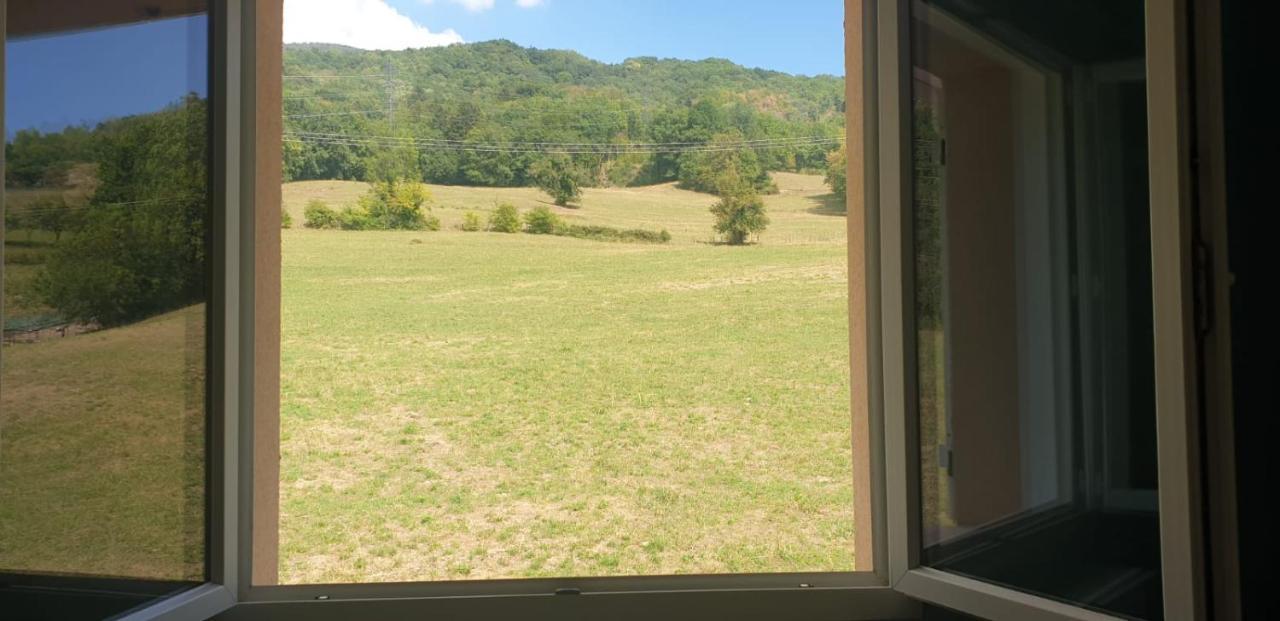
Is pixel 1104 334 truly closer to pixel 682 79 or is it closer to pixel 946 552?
pixel 946 552

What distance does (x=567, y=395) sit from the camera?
10531 mm

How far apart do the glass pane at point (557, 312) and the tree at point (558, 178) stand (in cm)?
3

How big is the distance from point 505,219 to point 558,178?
28.5 inches

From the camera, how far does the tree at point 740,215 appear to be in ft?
33.0

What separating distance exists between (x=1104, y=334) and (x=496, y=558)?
8.99m

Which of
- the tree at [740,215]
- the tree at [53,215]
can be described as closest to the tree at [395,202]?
the tree at [740,215]

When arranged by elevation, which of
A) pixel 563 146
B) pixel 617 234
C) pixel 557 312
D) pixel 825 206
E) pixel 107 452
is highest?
pixel 563 146

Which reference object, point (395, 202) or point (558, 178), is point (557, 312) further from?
point (395, 202)

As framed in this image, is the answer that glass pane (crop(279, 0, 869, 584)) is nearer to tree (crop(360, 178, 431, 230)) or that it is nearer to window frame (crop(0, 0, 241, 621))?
tree (crop(360, 178, 431, 230))

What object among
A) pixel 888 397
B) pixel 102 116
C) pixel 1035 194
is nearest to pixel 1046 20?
pixel 1035 194

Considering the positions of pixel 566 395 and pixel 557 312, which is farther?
pixel 566 395

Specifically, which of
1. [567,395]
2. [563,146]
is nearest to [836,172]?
[563,146]

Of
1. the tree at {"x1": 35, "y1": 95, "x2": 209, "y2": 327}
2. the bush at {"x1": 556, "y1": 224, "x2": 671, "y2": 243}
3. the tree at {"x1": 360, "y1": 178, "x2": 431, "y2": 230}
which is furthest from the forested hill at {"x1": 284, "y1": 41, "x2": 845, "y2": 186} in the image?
the tree at {"x1": 35, "y1": 95, "x2": 209, "y2": 327}

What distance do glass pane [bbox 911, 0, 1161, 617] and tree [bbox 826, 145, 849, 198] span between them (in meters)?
8.18
